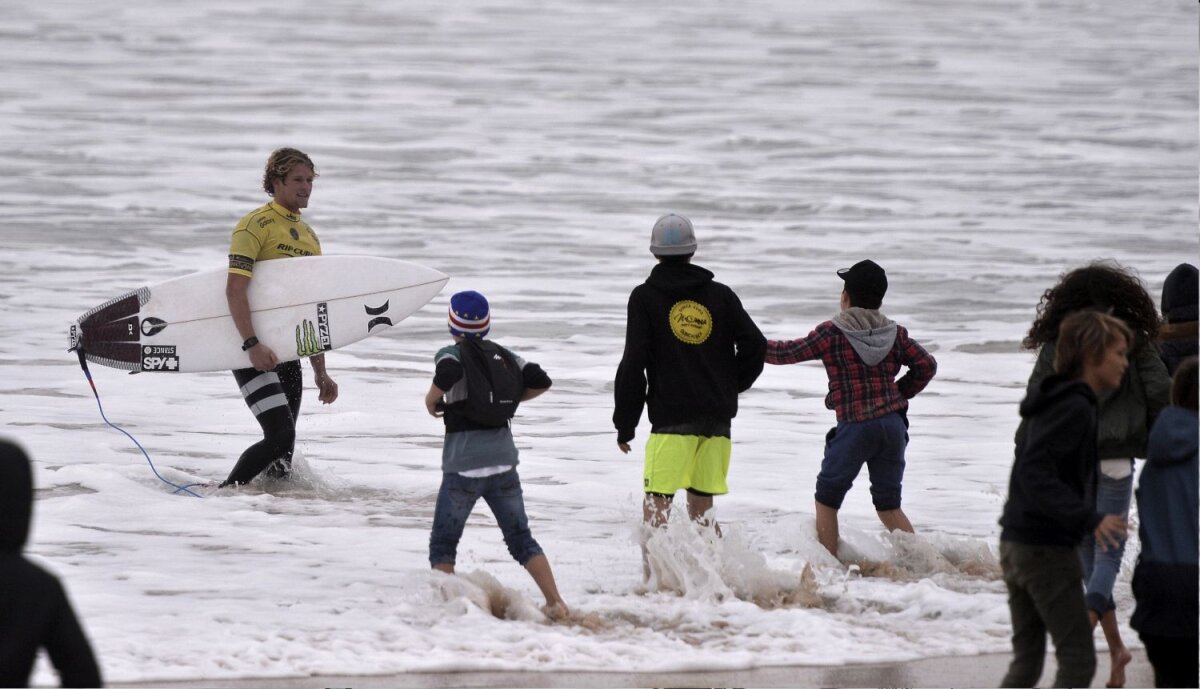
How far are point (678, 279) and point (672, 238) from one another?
144 mm

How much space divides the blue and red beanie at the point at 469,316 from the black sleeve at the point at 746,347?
3.03 feet

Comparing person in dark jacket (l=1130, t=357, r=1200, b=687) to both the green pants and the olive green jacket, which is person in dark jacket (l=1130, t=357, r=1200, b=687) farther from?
the olive green jacket

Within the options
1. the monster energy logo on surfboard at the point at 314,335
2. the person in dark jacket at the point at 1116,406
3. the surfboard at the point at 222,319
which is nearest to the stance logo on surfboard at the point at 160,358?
the surfboard at the point at 222,319

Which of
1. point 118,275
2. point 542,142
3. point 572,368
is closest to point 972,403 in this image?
point 572,368

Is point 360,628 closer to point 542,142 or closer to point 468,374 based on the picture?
point 468,374

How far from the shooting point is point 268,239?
22.6ft

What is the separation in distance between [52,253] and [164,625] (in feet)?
38.9

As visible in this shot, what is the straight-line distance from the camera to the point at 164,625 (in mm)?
5277

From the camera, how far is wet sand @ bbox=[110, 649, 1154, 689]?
4633 millimetres

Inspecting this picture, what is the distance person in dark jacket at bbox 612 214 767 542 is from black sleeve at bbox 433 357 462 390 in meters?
0.68

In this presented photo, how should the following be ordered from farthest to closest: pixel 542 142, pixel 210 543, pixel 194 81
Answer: pixel 194 81, pixel 542 142, pixel 210 543

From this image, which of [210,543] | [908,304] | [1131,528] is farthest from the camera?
[908,304]

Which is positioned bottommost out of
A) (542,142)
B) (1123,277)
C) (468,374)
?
(468,374)

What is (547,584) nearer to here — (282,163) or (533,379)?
(533,379)
